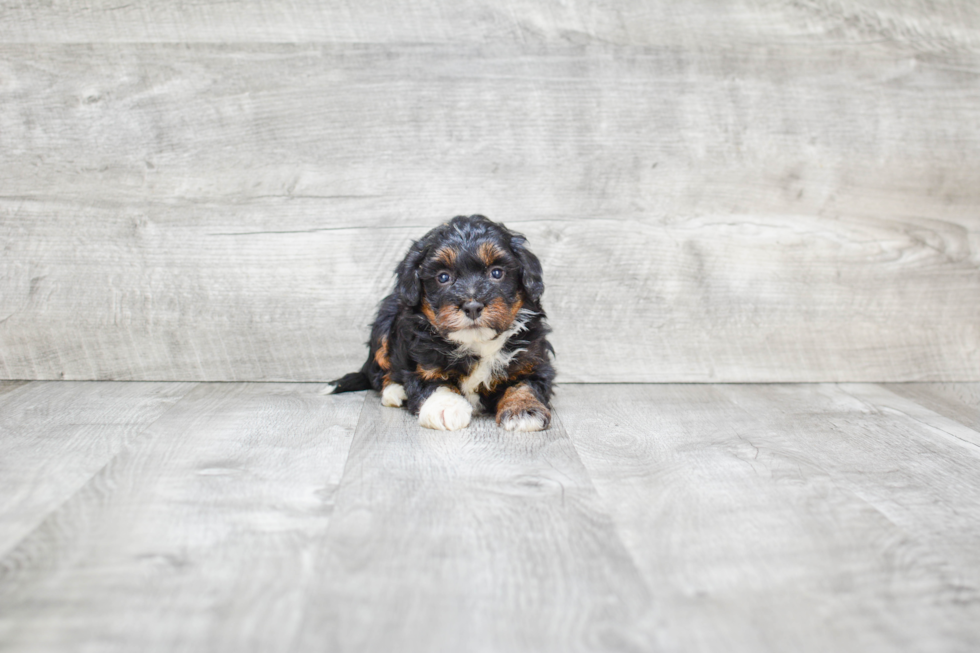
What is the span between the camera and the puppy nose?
2.65 metres

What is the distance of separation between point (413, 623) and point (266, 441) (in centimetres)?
131

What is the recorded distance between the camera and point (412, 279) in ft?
9.29

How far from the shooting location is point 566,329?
12.0ft

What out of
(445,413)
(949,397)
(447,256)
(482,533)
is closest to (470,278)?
(447,256)

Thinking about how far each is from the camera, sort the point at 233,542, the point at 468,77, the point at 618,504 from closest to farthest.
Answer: the point at 233,542 < the point at 618,504 < the point at 468,77

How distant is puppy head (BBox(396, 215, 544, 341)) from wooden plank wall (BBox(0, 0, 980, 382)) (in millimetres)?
739

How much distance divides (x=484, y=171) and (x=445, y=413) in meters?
1.30

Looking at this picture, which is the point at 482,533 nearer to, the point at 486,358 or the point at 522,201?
the point at 486,358

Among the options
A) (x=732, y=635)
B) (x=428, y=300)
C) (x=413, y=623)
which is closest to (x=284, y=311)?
(x=428, y=300)

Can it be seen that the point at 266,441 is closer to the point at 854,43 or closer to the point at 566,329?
the point at 566,329

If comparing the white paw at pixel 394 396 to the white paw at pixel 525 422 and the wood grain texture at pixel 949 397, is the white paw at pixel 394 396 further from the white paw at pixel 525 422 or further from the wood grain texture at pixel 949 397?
the wood grain texture at pixel 949 397

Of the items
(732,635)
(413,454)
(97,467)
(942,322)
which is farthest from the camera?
(942,322)

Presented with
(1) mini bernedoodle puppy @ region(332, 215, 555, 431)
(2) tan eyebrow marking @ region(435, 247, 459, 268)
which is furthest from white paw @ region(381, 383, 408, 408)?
(2) tan eyebrow marking @ region(435, 247, 459, 268)

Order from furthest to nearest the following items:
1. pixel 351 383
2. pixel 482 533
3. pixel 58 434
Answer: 1. pixel 351 383
2. pixel 58 434
3. pixel 482 533
